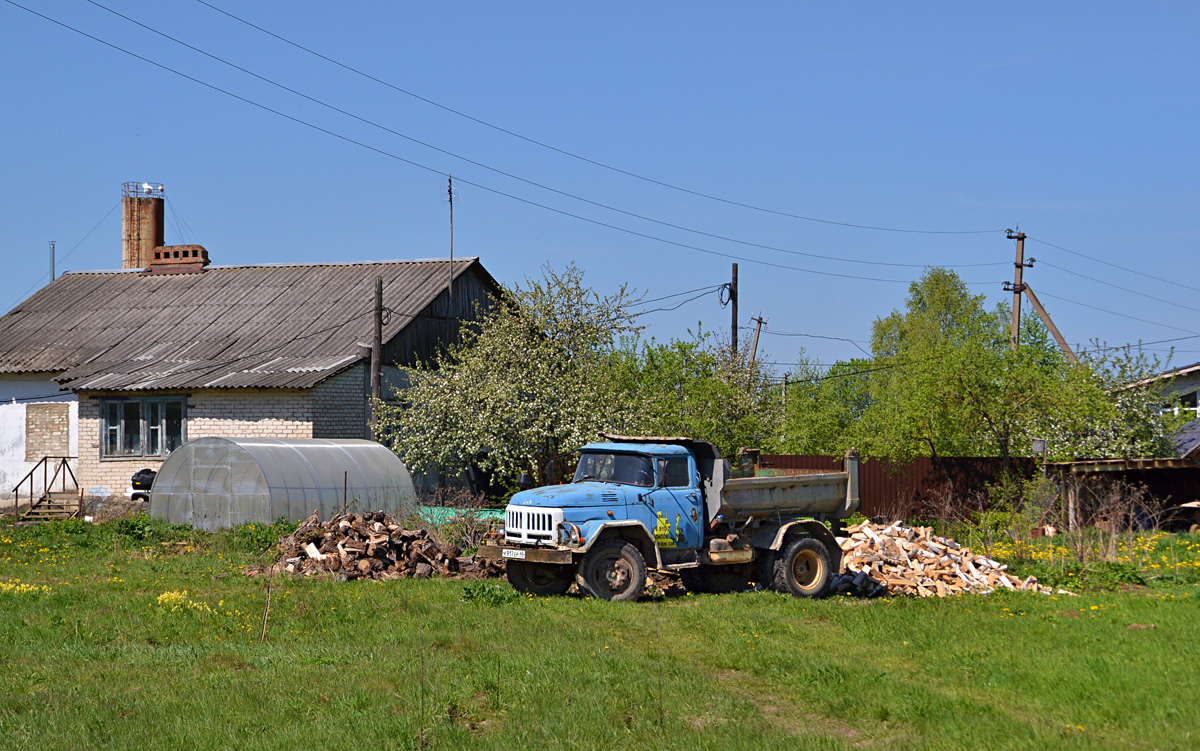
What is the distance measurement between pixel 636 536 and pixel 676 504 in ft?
2.35

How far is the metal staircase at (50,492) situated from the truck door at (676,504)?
18.0 metres

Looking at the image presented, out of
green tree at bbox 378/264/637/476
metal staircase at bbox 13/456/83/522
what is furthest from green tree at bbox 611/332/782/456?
metal staircase at bbox 13/456/83/522

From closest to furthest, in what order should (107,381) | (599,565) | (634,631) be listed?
1. (634,631)
2. (599,565)
3. (107,381)

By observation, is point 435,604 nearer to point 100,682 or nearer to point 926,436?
point 100,682

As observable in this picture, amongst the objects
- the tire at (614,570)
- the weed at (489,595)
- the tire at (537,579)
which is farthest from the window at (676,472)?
the weed at (489,595)

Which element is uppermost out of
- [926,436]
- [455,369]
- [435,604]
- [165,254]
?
[165,254]

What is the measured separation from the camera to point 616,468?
14.5 meters

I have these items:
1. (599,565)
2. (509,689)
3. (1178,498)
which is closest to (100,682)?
(509,689)

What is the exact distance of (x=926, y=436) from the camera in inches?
958

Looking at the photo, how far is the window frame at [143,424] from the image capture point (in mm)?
28297

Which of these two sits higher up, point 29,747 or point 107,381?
point 107,381

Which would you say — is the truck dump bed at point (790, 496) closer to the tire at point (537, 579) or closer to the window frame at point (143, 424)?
the tire at point (537, 579)

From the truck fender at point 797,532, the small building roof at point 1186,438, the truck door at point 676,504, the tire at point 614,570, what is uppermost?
the small building roof at point 1186,438

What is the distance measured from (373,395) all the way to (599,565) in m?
14.2
